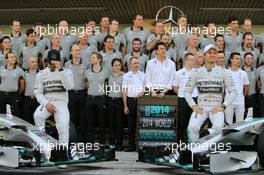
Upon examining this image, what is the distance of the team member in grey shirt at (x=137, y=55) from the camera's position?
10.6 m

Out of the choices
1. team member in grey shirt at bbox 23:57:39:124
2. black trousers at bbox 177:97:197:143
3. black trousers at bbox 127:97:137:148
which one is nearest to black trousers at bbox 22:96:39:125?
team member in grey shirt at bbox 23:57:39:124

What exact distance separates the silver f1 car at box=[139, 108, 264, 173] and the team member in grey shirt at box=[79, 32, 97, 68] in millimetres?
3546

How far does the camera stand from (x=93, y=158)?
7.75 metres

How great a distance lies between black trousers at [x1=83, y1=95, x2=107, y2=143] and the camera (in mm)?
10289

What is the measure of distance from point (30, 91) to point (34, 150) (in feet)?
12.0

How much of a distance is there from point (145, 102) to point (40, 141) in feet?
9.79

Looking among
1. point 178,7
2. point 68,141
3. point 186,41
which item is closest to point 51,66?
point 68,141

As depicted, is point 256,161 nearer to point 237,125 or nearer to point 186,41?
point 237,125

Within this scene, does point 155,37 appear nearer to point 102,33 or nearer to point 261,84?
point 102,33

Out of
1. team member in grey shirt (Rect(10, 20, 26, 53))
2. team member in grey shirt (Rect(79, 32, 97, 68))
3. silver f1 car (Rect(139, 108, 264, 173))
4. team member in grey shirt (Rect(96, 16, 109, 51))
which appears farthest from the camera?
team member in grey shirt (Rect(10, 20, 26, 53))

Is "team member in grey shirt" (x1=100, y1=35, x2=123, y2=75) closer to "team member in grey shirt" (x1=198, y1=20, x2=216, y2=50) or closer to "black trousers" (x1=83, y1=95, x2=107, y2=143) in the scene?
"black trousers" (x1=83, y1=95, x2=107, y2=143)

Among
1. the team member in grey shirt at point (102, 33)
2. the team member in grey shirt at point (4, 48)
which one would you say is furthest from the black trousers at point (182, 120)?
the team member in grey shirt at point (4, 48)

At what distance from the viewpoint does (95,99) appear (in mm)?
10266

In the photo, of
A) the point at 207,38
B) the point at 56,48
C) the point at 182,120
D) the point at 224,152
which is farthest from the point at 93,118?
the point at 224,152
